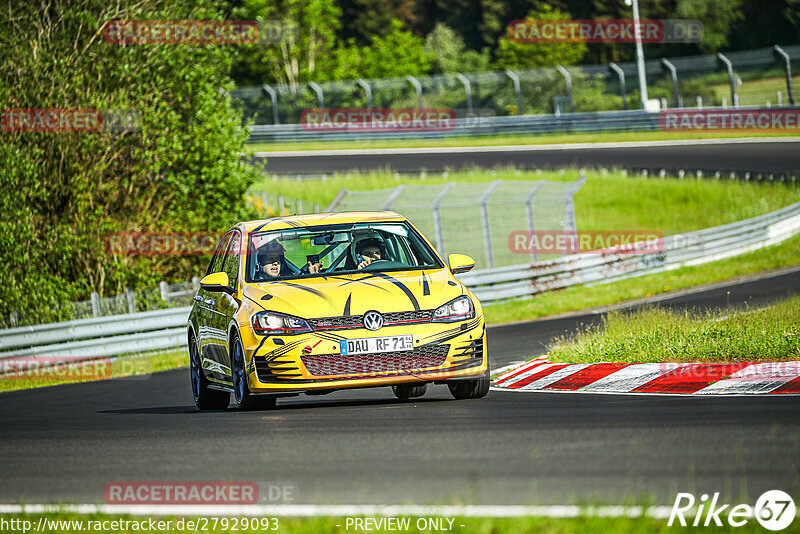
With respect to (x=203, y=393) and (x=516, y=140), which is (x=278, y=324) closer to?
(x=203, y=393)

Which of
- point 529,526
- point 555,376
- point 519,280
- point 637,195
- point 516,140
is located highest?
point 529,526

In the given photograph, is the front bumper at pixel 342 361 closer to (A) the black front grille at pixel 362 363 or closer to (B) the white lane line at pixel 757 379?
(A) the black front grille at pixel 362 363

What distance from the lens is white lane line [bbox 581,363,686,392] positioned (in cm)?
1058

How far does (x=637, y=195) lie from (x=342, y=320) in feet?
100

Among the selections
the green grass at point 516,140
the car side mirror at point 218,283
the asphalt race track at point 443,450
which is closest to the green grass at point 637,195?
the green grass at point 516,140

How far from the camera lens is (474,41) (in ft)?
329

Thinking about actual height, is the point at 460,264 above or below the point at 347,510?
below

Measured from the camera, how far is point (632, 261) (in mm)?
28016

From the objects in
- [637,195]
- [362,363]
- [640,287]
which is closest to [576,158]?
[637,195]

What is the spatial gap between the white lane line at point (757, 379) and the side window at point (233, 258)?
4.03m

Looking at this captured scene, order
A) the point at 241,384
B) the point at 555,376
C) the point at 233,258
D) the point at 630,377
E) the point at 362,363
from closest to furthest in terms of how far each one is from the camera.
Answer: the point at 362,363 < the point at 241,384 < the point at 630,377 < the point at 233,258 < the point at 555,376

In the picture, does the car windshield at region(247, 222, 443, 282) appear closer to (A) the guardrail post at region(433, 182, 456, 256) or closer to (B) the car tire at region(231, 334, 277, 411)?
(B) the car tire at region(231, 334, 277, 411)

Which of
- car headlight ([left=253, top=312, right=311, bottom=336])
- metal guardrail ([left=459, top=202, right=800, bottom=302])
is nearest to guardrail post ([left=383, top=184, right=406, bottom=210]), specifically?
metal guardrail ([left=459, top=202, right=800, bottom=302])

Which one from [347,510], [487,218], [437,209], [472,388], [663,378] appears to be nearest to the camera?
[347,510]
